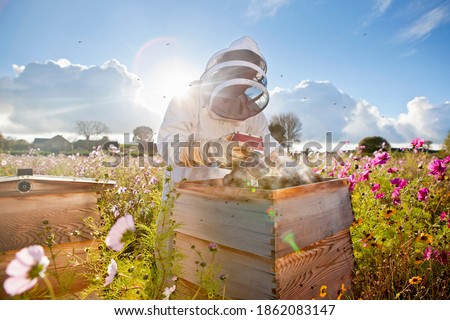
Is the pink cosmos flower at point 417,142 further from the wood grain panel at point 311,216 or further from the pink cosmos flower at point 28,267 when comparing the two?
the pink cosmos flower at point 28,267

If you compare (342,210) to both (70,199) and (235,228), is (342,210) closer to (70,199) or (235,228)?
(235,228)

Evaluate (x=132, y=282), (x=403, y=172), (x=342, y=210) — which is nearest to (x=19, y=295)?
(x=132, y=282)

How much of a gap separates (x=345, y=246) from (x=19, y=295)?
84.9 inches

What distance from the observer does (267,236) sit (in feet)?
5.21

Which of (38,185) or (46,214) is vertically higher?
(38,185)

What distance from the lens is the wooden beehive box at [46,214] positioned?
189cm

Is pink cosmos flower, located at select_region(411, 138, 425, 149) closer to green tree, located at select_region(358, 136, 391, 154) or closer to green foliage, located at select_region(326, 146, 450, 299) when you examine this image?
green foliage, located at select_region(326, 146, 450, 299)

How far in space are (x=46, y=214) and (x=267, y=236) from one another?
158 cm

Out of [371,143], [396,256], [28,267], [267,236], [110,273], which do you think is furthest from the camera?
[371,143]

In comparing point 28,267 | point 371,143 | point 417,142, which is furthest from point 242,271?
point 371,143

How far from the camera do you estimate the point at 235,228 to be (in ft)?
5.66

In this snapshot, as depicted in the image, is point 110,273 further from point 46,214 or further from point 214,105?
point 214,105

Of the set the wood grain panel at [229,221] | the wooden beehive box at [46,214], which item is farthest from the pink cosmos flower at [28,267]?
the wood grain panel at [229,221]
